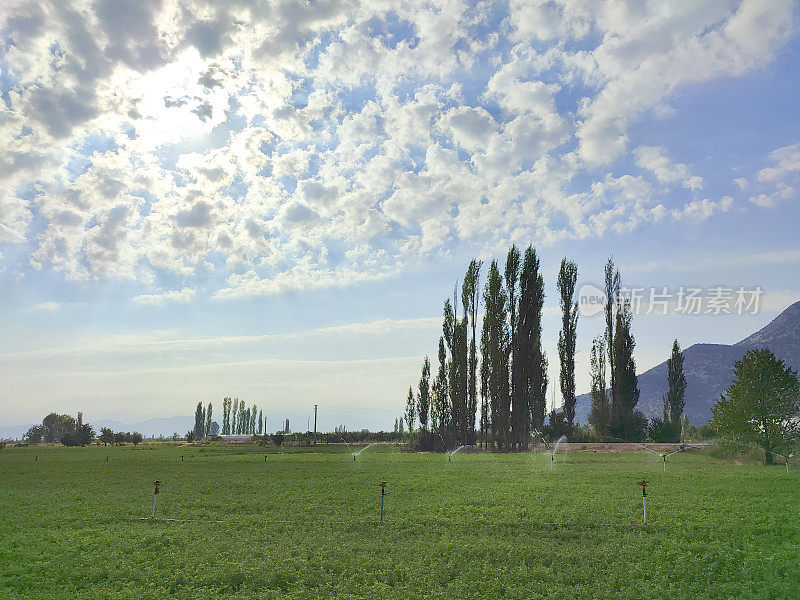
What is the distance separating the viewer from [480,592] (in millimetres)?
13789

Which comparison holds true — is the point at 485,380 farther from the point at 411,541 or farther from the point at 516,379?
the point at 411,541

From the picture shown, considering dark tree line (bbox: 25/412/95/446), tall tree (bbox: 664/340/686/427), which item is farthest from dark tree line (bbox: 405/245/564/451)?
dark tree line (bbox: 25/412/95/446)

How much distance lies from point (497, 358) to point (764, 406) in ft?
90.3

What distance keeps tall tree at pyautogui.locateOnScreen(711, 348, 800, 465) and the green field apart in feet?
59.0

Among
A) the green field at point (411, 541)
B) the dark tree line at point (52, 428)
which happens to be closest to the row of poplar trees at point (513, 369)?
the green field at point (411, 541)

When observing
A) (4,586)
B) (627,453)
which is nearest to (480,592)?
(4,586)

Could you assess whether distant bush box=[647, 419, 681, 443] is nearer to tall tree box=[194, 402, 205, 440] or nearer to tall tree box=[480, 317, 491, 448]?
tall tree box=[480, 317, 491, 448]

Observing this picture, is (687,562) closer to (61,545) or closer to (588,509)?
(588,509)

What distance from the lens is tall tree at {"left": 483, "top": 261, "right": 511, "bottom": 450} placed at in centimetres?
6600

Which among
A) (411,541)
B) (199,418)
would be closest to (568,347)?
(411,541)

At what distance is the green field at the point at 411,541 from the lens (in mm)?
14367

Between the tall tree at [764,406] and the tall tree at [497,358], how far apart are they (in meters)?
22.7

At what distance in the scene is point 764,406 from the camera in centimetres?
4803

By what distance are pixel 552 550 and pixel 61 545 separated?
15.5m
